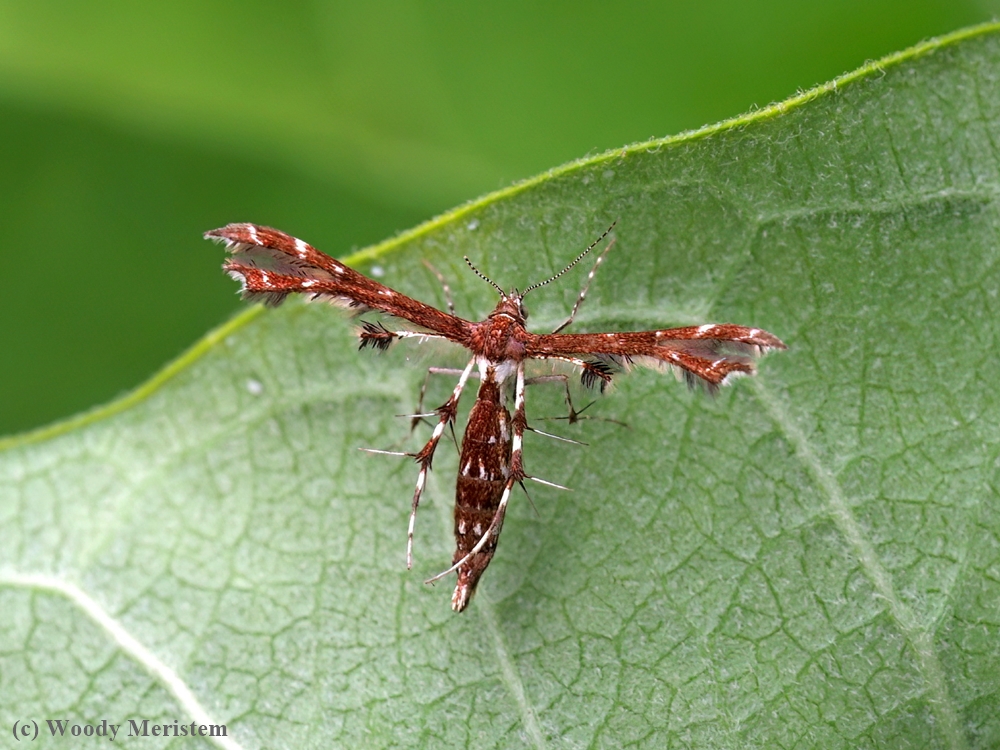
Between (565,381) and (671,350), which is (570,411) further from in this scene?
(671,350)

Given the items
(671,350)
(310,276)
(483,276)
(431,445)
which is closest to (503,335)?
(483,276)

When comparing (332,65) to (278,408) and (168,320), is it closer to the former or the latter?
(168,320)

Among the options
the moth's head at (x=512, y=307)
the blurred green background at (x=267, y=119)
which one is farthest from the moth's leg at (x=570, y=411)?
the blurred green background at (x=267, y=119)

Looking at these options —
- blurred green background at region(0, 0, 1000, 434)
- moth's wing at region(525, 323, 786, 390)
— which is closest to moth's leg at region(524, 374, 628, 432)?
moth's wing at region(525, 323, 786, 390)

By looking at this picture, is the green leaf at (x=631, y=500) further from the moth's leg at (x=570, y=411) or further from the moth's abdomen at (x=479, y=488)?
the moth's abdomen at (x=479, y=488)

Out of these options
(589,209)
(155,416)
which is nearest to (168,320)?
(155,416)

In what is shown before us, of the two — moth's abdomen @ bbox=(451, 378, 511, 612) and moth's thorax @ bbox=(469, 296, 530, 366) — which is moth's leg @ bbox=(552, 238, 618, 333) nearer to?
moth's thorax @ bbox=(469, 296, 530, 366)
